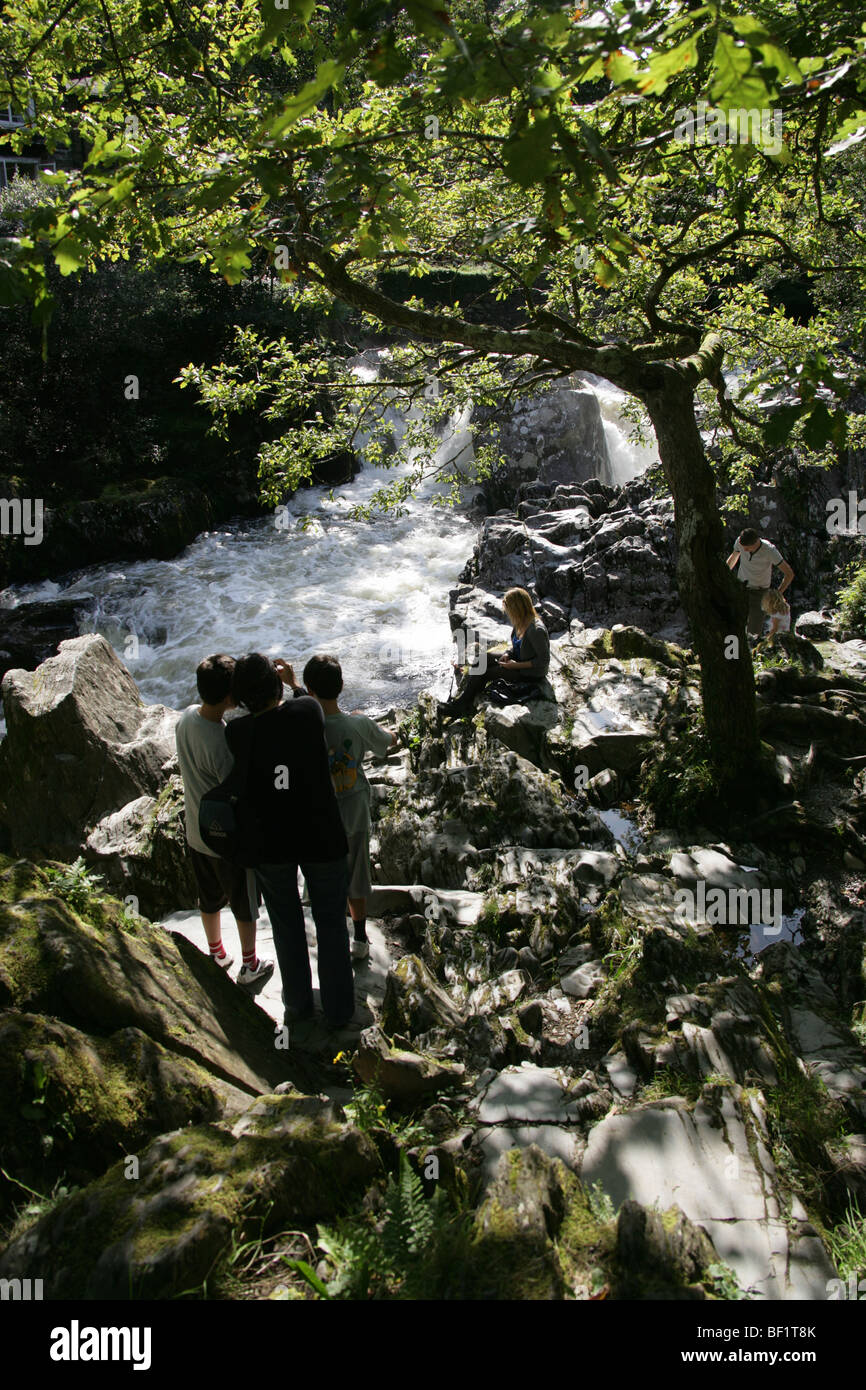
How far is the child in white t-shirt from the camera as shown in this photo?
8.53m

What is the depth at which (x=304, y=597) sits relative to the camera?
15812mm

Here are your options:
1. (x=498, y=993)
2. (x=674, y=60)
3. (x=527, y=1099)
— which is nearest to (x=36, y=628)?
(x=498, y=993)

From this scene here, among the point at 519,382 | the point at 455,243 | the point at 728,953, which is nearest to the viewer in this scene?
the point at 728,953

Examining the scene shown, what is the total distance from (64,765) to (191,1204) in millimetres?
5789

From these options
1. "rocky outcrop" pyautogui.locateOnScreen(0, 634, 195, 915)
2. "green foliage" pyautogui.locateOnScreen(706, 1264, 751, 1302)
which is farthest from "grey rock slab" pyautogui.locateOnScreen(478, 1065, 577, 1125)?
"rocky outcrop" pyautogui.locateOnScreen(0, 634, 195, 915)

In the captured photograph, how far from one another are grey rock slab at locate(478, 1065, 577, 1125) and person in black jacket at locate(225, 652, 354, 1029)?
3.69ft

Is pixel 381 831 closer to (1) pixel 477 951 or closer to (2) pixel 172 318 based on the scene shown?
(1) pixel 477 951

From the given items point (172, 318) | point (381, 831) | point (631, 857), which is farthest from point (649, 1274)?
point (172, 318)

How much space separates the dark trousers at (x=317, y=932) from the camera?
4070 mm

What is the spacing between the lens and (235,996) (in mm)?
4082

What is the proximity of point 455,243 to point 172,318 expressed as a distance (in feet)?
47.7

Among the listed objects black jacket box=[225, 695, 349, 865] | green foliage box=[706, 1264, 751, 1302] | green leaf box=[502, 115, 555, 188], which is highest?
green leaf box=[502, 115, 555, 188]

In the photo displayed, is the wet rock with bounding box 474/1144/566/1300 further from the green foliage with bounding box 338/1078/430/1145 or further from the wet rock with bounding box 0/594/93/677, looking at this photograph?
the wet rock with bounding box 0/594/93/677

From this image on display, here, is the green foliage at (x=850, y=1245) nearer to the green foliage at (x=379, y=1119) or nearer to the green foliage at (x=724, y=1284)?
the green foliage at (x=724, y=1284)
